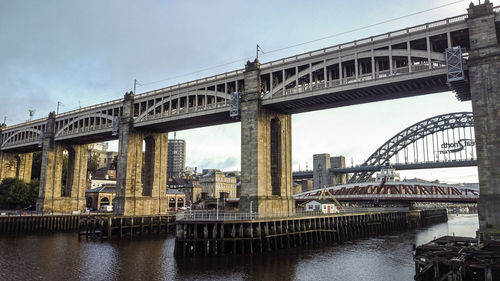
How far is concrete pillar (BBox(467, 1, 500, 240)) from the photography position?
121 feet

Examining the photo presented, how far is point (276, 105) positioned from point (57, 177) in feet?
196

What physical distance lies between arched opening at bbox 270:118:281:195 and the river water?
11.1m

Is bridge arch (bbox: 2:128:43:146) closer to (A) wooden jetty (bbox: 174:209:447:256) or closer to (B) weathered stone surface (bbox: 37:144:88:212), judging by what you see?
(B) weathered stone surface (bbox: 37:144:88:212)

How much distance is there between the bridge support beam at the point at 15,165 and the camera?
101312mm

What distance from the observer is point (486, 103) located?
39.0 metres

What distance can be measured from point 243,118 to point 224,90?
30.3 feet

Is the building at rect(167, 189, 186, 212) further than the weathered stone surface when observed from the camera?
Yes

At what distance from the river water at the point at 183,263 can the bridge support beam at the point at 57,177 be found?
33.0m

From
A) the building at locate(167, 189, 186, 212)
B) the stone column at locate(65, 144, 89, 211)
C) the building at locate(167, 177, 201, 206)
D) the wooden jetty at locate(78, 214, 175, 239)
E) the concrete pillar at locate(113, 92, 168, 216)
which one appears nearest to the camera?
the wooden jetty at locate(78, 214, 175, 239)

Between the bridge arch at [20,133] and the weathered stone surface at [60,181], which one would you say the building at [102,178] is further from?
the weathered stone surface at [60,181]

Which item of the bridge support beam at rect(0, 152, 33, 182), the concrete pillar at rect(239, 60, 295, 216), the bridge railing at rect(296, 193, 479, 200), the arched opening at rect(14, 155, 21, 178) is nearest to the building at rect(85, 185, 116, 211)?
the bridge support beam at rect(0, 152, 33, 182)

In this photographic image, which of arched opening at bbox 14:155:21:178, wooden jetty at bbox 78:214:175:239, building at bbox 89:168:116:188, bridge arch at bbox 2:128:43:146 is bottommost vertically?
wooden jetty at bbox 78:214:175:239

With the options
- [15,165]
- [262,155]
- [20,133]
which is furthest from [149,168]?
[15,165]

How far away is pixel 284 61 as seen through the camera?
54938 mm
